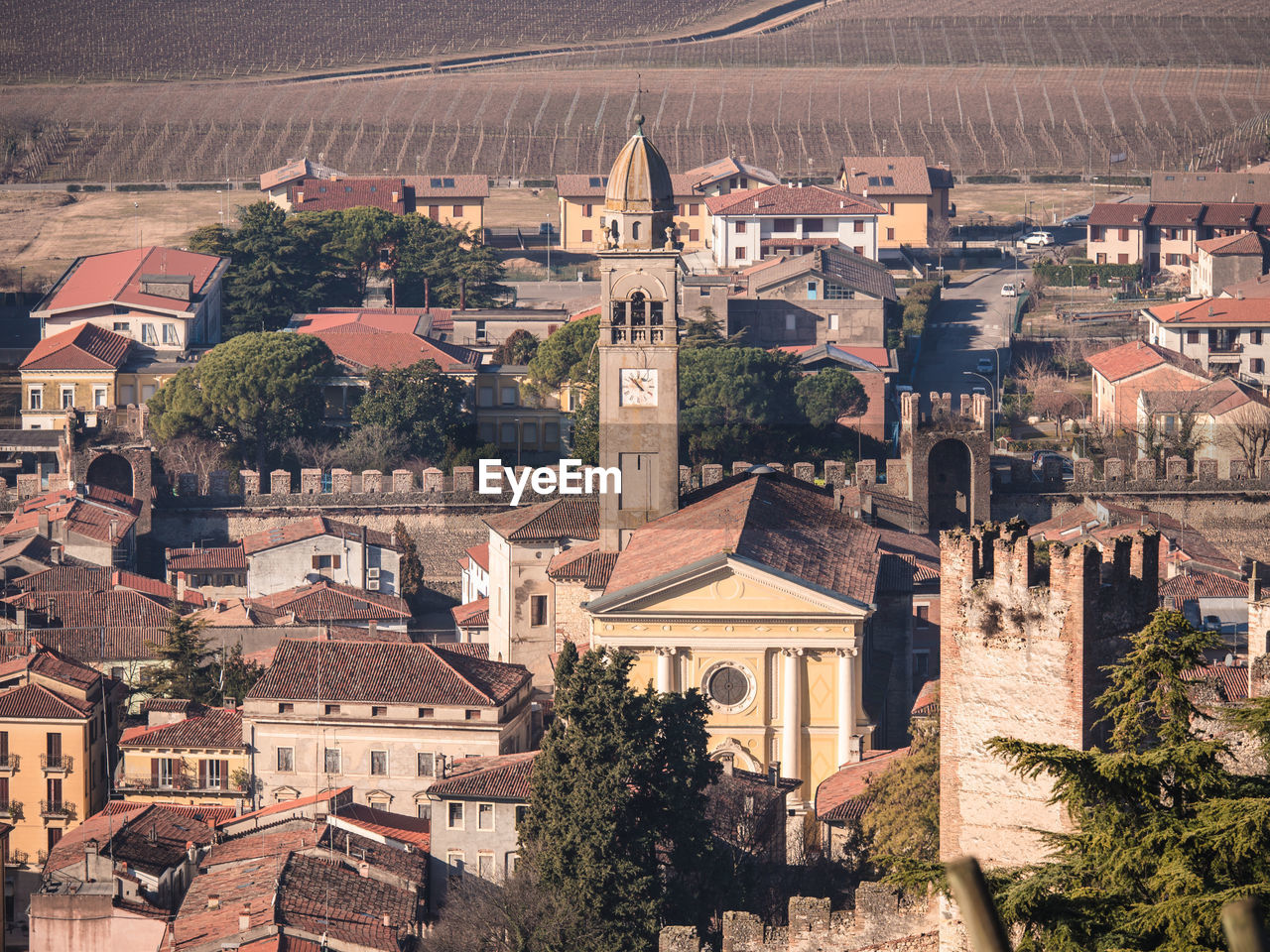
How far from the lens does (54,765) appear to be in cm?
4841

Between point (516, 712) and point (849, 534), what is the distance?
317 inches

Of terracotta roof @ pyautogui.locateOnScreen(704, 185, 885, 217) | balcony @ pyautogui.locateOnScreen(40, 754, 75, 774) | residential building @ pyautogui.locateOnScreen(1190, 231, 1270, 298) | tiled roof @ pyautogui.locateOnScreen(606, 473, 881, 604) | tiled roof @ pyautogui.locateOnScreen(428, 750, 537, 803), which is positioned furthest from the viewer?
terracotta roof @ pyautogui.locateOnScreen(704, 185, 885, 217)

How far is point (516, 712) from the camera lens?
48.4 metres

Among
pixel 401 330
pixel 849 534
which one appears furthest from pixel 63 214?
pixel 849 534

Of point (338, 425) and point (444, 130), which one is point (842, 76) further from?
point (338, 425)

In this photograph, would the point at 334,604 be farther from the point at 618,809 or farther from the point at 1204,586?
the point at 618,809

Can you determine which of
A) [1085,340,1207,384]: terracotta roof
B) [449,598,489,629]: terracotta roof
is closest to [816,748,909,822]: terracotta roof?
[449,598,489,629]: terracotta roof

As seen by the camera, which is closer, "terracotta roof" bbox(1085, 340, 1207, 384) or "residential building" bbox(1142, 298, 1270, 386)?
"terracotta roof" bbox(1085, 340, 1207, 384)

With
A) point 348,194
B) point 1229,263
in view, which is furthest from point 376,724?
point 348,194

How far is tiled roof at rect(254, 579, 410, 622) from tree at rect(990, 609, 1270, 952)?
39321 mm

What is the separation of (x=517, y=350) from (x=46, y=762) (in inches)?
1556

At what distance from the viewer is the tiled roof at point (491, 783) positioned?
141 feet

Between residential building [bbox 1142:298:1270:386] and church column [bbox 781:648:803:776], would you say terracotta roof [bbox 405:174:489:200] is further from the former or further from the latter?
church column [bbox 781:648:803:776]

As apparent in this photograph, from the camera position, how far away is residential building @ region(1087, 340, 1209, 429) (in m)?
79.1
